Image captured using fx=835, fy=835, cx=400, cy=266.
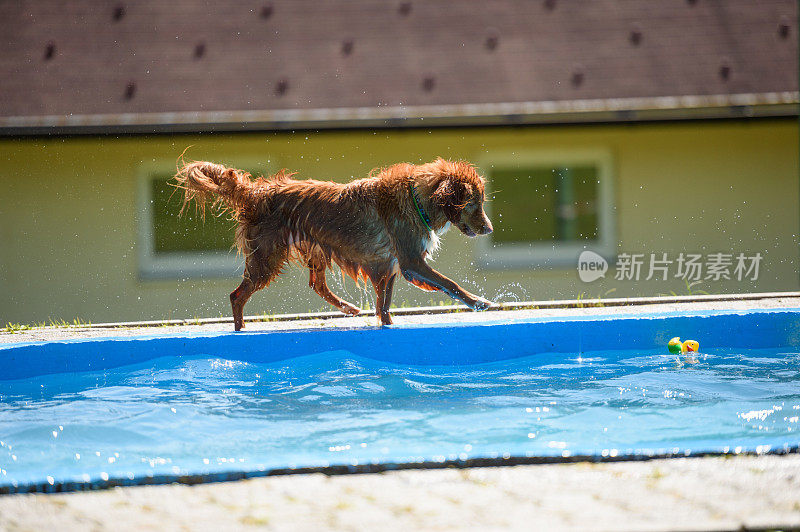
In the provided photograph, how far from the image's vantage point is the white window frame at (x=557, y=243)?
9.39m

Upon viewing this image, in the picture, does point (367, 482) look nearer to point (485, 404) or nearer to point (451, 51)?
point (485, 404)

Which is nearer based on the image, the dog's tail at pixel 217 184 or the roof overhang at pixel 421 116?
the dog's tail at pixel 217 184

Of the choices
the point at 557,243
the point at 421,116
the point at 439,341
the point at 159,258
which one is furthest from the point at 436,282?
the point at 159,258

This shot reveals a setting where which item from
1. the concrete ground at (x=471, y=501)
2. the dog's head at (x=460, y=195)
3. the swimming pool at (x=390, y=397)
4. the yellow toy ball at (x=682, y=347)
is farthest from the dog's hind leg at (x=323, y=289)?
the concrete ground at (x=471, y=501)

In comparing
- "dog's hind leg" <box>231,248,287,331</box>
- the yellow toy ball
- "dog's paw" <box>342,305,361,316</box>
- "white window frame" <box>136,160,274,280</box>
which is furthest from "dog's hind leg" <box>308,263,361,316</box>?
"white window frame" <box>136,160,274,280</box>

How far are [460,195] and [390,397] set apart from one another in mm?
1768

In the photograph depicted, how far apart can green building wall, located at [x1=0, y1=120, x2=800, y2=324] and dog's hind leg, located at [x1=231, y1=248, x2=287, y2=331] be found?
2.70m

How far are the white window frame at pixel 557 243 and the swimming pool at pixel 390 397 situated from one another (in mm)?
3441

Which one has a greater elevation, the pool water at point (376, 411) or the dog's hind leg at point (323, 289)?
the dog's hind leg at point (323, 289)

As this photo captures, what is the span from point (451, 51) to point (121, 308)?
473 cm

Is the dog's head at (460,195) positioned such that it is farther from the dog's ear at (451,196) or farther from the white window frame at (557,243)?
the white window frame at (557,243)

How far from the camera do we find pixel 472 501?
8.03 ft

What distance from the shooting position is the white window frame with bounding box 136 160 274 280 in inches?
359

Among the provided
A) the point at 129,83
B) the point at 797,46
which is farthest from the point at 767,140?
the point at 129,83
